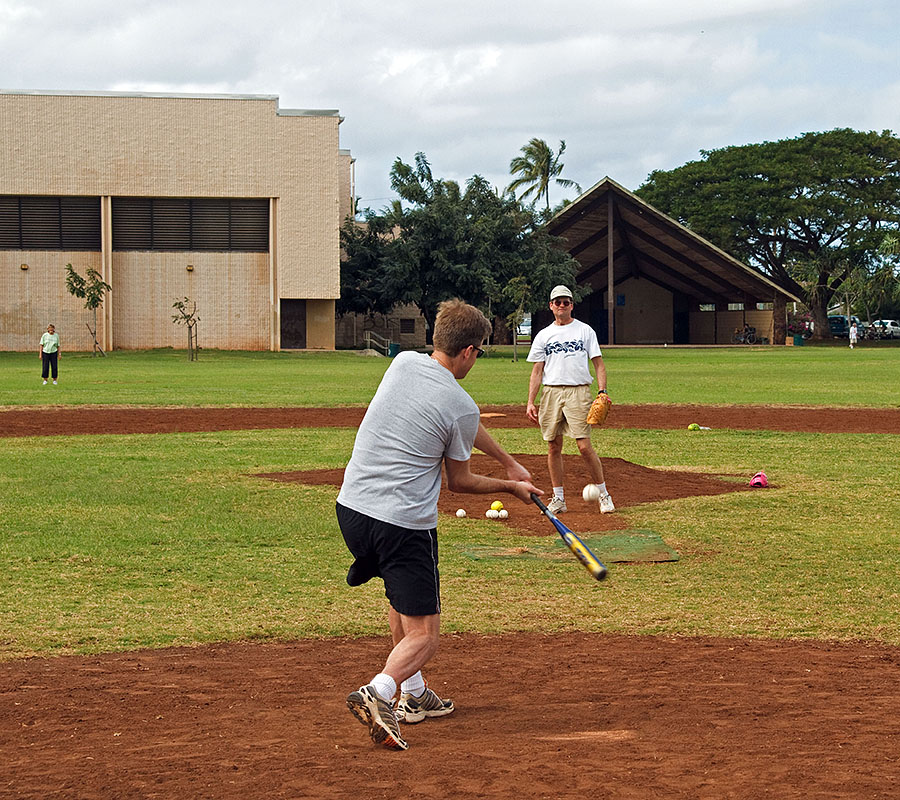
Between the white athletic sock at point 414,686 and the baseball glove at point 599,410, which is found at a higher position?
the baseball glove at point 599,410

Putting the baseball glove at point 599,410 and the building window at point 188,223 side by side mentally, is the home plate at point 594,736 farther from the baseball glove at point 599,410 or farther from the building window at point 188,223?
the building window at point 188,223

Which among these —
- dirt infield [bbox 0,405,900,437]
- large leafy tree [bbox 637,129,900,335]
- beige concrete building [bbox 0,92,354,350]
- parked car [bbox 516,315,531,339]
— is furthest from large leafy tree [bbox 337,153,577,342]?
dirt infield [bbox 0,405,900,437]

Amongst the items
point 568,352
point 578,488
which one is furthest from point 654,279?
point 568,352

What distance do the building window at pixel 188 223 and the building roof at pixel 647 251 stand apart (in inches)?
708

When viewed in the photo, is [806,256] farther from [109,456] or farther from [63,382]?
[109,456]

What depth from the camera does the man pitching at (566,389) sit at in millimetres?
11047

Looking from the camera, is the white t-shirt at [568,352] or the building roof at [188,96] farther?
the building roof at [188,96]

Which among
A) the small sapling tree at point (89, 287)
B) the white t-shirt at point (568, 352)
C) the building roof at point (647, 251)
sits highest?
the building roof at point (647, 251)

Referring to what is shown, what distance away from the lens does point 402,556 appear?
5.21 metres

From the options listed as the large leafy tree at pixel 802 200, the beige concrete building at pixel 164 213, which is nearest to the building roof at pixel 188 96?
the beige concrete building at pixel 164 213

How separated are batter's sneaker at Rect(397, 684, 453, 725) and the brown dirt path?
0.05 m

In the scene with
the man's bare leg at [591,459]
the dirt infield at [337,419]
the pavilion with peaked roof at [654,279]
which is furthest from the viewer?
the pavilion with peaked roof at [654,279]

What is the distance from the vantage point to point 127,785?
14.9 ft

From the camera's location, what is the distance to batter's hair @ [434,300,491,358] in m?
5.27
